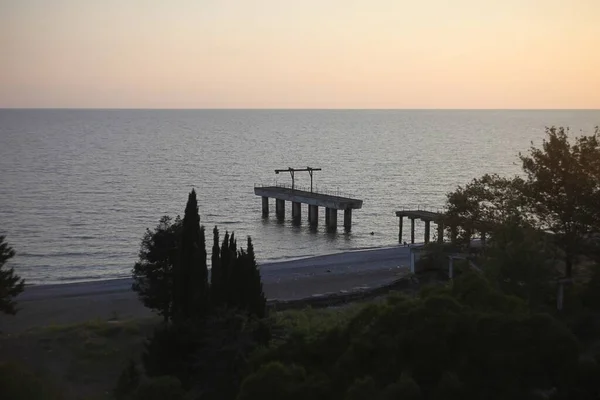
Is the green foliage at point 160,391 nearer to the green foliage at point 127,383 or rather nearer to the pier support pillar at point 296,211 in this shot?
the green foliage at point 127,383

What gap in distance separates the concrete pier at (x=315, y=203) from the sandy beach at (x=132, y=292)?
1499 centimetres

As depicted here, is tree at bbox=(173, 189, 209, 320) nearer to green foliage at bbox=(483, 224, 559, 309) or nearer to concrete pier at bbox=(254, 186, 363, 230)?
green foliage at bbox=(483, 224, 559, 309)

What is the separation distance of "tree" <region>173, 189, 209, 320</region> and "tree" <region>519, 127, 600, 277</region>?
14.6 m

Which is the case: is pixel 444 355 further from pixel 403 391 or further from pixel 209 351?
pixel 209 351

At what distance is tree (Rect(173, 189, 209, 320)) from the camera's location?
23812mm

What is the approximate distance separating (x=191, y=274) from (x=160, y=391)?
11.4 m

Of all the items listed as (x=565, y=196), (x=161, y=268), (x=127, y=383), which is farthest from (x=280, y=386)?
(x=565, y=196)

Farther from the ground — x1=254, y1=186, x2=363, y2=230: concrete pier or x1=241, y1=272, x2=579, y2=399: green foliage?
x1=241, y1=272, x2=579, y2=399: green foliage

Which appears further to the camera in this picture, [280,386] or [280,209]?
[280,209]

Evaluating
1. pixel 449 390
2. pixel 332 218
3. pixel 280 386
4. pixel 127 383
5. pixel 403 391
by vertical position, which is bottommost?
pixel 332 218

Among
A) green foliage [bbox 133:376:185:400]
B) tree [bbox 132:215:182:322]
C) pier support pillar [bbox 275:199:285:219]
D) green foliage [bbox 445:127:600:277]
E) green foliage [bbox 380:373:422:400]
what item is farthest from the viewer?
pier support pillar [bbox 275:199:285:219]

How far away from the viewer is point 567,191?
29891 millimetres

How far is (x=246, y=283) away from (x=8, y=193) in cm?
7303

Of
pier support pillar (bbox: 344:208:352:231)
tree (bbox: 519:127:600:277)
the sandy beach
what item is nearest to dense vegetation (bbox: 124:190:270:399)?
the sandy beach
